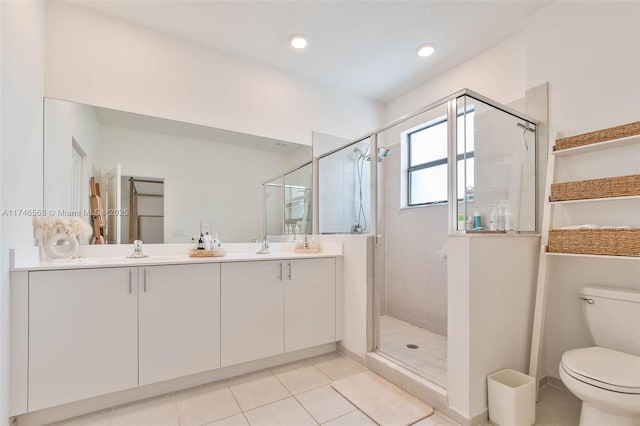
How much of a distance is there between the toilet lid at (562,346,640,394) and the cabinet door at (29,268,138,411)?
2408 millimetres

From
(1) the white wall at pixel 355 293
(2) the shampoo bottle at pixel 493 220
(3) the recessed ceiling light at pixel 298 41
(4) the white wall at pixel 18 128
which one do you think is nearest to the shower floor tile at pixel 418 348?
(1) the white wall at pixel 355 293

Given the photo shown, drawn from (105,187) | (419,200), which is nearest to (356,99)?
(419,200)

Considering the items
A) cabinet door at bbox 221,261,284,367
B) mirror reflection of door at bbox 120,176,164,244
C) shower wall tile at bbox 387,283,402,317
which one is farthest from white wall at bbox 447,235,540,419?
mirror reflection of door at bbox 120,176,164,244

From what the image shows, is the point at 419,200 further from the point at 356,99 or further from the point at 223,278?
the point at 223,278

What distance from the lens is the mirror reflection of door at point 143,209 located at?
7.21 feet

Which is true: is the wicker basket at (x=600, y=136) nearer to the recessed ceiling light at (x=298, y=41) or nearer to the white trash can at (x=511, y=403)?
the white trash can at (x=511, y=403)

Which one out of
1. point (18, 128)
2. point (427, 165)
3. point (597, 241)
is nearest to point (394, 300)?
point (427, 165)

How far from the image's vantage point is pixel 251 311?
2162 millimetres

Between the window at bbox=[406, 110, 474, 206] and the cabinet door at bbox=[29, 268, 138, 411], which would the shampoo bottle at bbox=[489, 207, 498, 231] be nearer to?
the window at bbox=[406, 110, 474, 206]

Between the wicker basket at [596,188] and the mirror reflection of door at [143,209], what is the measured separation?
2.80 m

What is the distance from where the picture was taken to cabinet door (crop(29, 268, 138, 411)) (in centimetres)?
157

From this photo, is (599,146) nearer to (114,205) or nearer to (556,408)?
(556,408)

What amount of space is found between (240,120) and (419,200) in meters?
2.01

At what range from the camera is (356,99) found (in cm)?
344
